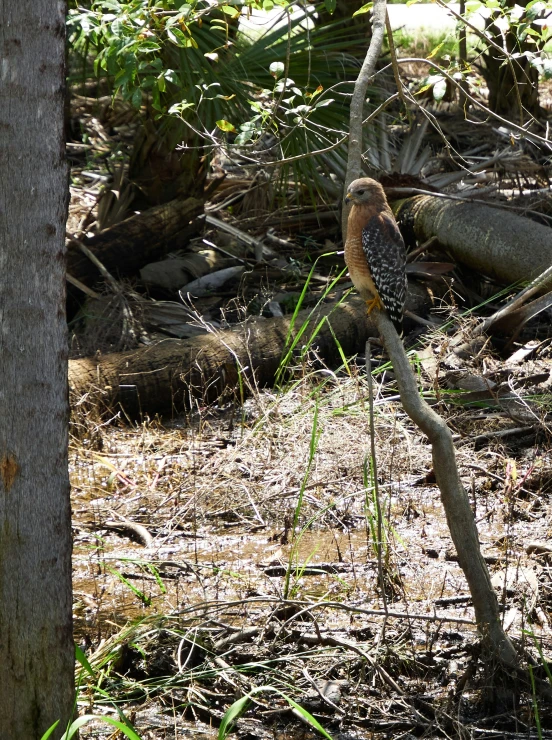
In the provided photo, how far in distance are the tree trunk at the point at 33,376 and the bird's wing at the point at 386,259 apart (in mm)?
2415

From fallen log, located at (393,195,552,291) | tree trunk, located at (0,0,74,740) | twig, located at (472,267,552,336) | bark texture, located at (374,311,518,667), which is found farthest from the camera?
fallen log, located at (393,195,552,291)

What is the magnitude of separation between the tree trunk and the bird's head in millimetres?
2385

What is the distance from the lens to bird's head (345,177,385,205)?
4882 millimetres

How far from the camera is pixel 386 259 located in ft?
16.3

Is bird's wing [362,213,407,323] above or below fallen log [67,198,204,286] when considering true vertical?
below

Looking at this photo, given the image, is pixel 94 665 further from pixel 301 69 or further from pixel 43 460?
pixel 301 69

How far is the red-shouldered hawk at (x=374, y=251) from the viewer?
4.88 m

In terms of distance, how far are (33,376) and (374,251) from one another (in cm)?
266

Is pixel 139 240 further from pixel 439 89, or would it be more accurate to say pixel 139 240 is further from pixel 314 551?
pixel 439 89

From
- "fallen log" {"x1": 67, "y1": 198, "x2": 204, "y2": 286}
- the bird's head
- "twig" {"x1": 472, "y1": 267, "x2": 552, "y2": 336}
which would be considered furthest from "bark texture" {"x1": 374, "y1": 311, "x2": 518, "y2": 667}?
"fallen log" {"x1": 67, "y1": 198, "x2": 204, "y2": 286}

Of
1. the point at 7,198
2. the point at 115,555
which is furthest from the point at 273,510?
the point at 7,198

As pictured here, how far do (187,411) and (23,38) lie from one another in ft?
14.3

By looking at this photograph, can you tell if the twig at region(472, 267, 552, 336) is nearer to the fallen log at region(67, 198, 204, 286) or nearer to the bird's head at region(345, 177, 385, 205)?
the bird's head at region(345, 177, 385, 205)

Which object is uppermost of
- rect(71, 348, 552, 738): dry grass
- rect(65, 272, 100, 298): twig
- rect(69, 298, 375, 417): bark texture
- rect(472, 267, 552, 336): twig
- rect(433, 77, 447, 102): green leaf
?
rect(433, 77, 447, 102): green leaf
